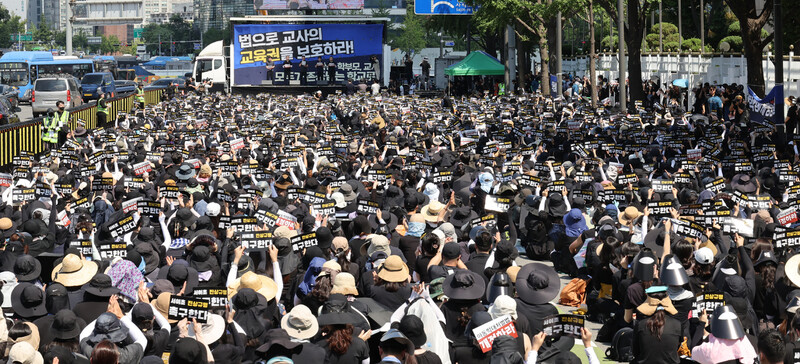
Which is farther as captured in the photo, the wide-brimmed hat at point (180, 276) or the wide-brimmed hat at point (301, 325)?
the wide-brimmed hat at point (180, 276)

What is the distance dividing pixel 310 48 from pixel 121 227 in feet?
137

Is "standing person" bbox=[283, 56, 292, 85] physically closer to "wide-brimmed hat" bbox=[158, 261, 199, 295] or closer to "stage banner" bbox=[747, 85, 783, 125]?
"stage banner" bbox=[747, 85, 783, 125]

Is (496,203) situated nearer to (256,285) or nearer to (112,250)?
(112,250)

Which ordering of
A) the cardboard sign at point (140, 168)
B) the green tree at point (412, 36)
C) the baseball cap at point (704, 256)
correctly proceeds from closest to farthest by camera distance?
the baseball cap at point (704, 256) → the cardboard sign at point (140, 168) → the green tree at point (412, 36)

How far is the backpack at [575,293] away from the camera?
1329cm

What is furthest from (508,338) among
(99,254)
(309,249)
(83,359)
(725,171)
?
(725,171)

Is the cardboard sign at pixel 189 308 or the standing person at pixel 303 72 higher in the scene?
the standing person at pixel 303 72

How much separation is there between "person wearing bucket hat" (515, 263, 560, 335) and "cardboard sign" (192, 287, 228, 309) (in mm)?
2451

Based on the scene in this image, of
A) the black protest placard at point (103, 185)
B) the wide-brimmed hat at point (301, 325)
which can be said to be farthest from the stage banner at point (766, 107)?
the wide-brimmed hat at point (301, 325)

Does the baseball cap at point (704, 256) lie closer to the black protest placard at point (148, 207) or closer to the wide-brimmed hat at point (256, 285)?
the wide-brimmed hat at point (256, 285)

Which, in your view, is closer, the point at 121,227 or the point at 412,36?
the point at 121,227

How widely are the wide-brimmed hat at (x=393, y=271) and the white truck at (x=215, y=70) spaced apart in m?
45.3

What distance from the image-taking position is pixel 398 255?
36.3ft

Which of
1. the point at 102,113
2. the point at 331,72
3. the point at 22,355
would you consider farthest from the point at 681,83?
the point at 22,355
